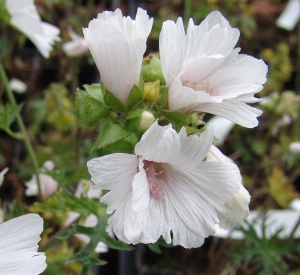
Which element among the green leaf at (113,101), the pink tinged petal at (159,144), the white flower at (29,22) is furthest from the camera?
the white flower at (29,22)

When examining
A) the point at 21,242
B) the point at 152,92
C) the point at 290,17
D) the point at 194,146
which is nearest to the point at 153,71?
the point at 152,92

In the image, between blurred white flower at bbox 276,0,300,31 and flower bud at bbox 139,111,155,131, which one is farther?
blurred white flower at bbox 276,0,300,31

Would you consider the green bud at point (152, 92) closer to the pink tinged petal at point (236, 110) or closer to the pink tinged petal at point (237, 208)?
the pink tinged petal at point (236, 110)

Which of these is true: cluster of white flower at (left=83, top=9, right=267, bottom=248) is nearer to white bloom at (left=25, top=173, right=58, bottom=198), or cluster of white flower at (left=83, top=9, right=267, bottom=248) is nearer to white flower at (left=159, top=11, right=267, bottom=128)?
white flower at (left=159, top=11, right=267, bottom=128)

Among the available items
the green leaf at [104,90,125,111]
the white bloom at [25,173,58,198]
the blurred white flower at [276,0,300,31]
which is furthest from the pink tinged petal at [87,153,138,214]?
the blurred white flower at [276,0,300,31]

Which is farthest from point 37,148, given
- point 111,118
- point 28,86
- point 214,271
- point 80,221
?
point 111,118

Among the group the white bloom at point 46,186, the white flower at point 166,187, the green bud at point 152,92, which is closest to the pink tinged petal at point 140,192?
the white flower at point 166,187
